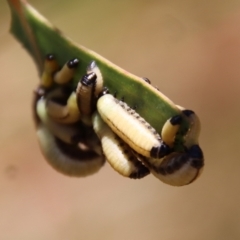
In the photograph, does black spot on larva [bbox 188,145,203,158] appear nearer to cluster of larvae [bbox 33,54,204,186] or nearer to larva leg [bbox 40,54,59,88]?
cluster of larvae [bbox 33,54,204,186]

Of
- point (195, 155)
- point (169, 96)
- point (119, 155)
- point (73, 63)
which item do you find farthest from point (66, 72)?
point (169, 96)

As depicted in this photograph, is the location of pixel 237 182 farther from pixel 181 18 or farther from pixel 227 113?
pixel 181 18

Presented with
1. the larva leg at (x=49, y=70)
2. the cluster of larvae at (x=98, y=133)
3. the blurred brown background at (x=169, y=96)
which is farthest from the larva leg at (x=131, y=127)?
the blurred brown background at (x=169, y=96)

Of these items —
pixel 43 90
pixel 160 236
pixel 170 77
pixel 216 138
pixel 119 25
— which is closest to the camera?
pixel 43 90

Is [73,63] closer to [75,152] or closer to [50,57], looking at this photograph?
[50,57]

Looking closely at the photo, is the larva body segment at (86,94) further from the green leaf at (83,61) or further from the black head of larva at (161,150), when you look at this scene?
the black head of larva at (161,150)

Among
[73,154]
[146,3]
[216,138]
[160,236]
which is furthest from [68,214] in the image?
[146,3]
